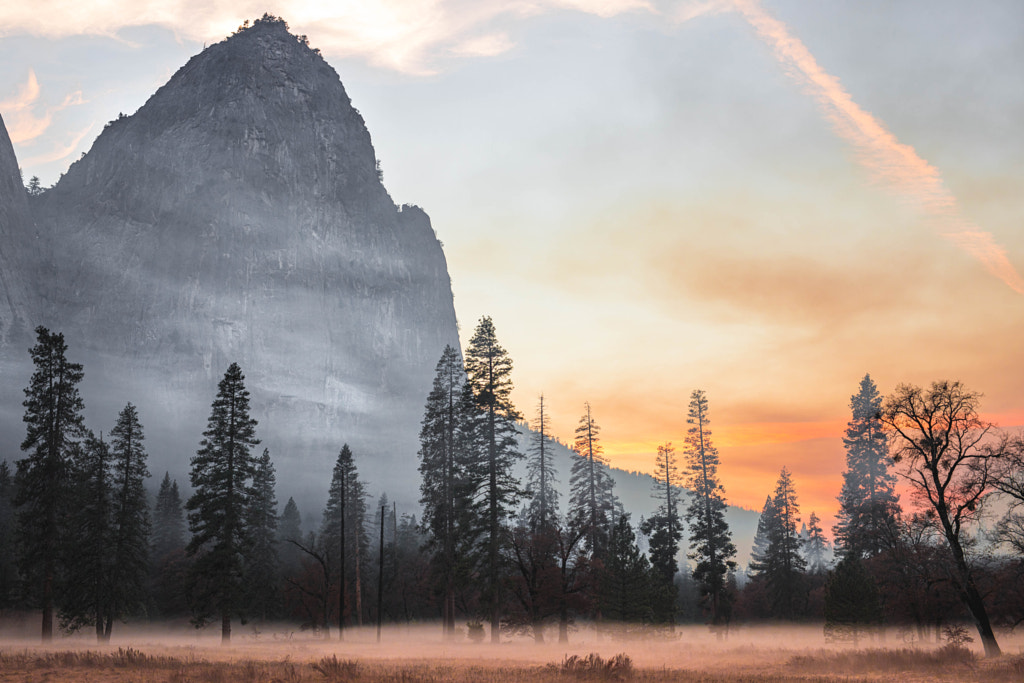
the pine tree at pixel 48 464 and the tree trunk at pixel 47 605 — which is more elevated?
the pine tree at pixel 48 464

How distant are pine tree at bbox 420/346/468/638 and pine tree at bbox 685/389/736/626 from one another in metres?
22.5

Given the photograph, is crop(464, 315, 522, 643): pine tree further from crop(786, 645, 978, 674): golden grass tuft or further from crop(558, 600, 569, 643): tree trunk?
crop(786, 645, 978, 674): golden grass tuft

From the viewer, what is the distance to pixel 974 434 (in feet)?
95.3

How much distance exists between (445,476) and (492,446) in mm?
6861

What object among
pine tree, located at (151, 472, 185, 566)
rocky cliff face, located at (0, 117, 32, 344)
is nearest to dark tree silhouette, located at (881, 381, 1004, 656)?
pine tree, located at (151, 472, 185, 566)

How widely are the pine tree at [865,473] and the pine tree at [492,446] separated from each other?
27882 mm

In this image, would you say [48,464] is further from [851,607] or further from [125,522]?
[851,607]

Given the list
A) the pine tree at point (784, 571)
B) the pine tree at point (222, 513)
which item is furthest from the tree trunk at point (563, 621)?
the pine tree at point (784, 571)

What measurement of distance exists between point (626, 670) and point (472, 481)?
18825 millimetres

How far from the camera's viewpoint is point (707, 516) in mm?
60812

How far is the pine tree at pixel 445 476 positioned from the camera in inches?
1774

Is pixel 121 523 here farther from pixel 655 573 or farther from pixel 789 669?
pixel 789 669

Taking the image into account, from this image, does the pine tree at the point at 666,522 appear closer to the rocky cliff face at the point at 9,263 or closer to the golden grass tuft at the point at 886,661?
the golden grass tuft at the point at 886,661

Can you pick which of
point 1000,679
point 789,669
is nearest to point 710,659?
point 789,669
